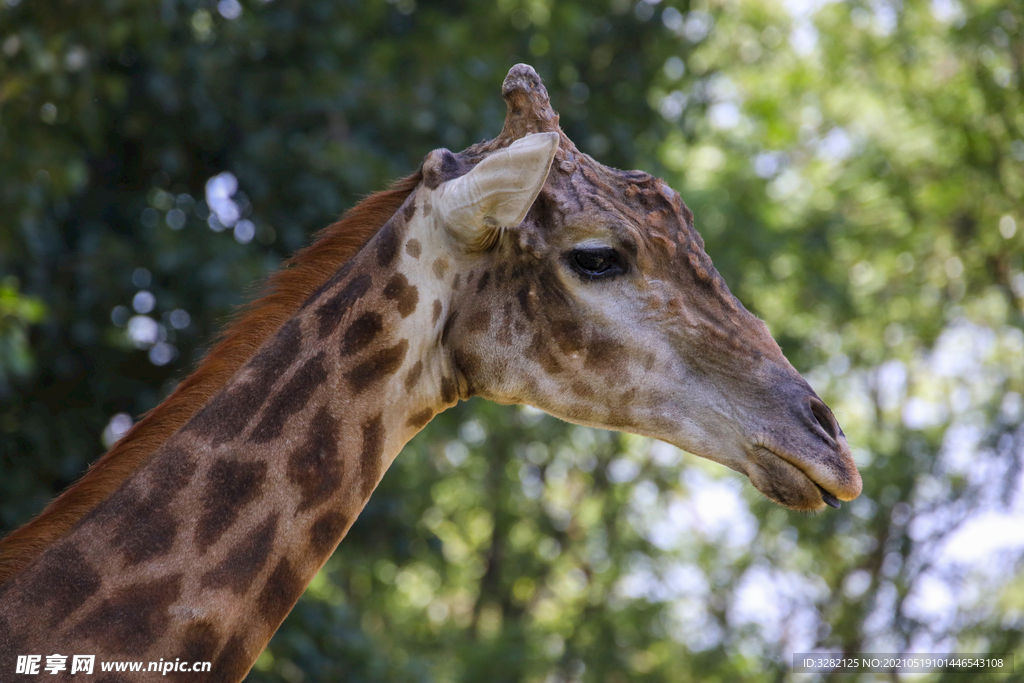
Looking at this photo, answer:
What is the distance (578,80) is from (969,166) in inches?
→ 230

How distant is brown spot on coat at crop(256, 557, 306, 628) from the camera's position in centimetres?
261

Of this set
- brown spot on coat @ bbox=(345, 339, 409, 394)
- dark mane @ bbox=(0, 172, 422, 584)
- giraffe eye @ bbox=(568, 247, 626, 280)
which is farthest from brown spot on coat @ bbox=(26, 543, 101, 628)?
giraffe eye @ bbox=(568, 247, 626, 280)

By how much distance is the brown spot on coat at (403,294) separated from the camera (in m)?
2.86

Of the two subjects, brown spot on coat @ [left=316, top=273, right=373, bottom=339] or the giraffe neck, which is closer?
the giraffe neck

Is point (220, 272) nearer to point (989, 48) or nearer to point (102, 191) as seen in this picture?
point (102, 191)

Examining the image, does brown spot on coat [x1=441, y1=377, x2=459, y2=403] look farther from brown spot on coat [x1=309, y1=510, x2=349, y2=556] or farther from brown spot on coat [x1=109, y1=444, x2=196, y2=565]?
brown spot on coat [x1=109, y1=444, x2=196, y2=565]

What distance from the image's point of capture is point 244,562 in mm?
2582

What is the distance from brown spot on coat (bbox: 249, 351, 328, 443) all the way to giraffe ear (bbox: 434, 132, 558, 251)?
552 mm

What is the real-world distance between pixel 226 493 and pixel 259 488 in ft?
0.28

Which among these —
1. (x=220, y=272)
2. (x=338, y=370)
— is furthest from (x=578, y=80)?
(x=338, y=370)

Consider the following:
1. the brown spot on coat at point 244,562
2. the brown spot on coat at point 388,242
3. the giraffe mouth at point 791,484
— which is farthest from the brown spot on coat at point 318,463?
Answer: the giraffe mouth at point 791,484

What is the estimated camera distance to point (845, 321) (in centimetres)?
1469

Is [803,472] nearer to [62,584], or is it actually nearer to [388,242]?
[388,242]

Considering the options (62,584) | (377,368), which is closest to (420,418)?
(377,368)
